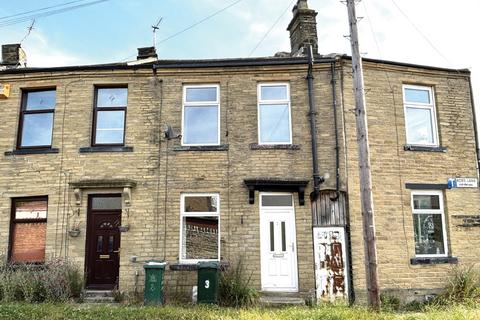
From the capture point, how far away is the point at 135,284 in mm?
11648

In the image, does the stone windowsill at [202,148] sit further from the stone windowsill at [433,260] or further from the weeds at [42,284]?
the stone windowsill at [433,260]

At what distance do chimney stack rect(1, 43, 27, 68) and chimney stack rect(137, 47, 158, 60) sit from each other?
415 centimetres

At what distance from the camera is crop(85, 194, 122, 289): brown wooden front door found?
39.4ft

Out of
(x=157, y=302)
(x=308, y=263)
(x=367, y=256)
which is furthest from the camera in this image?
(x=308, y=263)

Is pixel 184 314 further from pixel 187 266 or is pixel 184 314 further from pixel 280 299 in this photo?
pixel 280 299

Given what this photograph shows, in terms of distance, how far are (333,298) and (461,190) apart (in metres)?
4.87

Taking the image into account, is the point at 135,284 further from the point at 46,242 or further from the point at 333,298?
the point at 333,298

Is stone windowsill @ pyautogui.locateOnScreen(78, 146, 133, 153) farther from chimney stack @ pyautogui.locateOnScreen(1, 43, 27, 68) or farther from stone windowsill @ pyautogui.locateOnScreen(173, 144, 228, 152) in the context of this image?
chimney stack @ pyautogui.locateOnScreen(1, 43, 27, 68)

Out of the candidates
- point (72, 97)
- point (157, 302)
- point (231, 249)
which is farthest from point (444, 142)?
point (72, 97)

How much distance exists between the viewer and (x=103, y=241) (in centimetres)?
1216

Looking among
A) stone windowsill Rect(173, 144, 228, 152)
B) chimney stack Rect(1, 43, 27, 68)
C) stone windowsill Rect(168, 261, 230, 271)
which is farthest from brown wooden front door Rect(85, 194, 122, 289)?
chimney stack Rect(1, 43, 27, 68)

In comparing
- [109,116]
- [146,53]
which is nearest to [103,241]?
[109,116]

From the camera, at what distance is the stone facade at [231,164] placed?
11820 millimetres

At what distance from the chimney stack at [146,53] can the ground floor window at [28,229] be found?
504 cm
